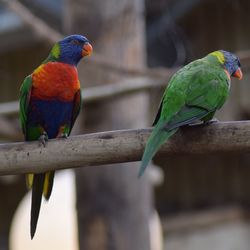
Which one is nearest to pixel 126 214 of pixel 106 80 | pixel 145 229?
pixel 145 229

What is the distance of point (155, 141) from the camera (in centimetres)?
257

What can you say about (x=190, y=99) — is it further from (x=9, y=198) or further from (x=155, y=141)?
(x=9, y=198)

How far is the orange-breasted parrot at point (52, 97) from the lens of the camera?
3.30 m

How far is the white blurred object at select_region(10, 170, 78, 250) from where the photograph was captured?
7344 mm

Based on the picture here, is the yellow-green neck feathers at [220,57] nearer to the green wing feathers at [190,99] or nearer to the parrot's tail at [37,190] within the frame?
the green wing feathers at [190,99]

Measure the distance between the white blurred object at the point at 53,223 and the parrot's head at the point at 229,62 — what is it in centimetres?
403

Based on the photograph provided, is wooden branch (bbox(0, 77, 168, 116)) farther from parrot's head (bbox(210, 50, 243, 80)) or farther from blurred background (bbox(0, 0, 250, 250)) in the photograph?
parrot's head (bbox(210, 50, 243, 80))

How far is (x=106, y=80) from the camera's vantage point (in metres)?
4.63

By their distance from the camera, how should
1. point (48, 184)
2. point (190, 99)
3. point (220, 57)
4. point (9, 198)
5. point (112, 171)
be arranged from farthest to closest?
point (9, 198)
point (112, 171)
point (220, 57)
point (48, 184)
point (190, 99)

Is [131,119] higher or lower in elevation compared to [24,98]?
higher

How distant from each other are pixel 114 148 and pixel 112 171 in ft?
6.01

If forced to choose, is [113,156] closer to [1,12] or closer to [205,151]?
[205,151]

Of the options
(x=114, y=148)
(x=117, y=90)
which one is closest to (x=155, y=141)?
(x=114, y=148)

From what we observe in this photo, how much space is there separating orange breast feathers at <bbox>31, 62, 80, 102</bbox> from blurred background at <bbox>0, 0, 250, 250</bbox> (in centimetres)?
63
